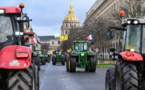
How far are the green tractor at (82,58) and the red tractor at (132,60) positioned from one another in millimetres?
14633

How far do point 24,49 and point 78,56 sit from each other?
58.8 ft

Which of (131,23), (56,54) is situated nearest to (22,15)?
(131,23)

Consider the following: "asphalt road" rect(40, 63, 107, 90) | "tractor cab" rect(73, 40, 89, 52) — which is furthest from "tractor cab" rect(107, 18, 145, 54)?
"tractor cab" rect(73, 40, 89, 52)

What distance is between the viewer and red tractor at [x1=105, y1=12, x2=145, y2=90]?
23.5 ft

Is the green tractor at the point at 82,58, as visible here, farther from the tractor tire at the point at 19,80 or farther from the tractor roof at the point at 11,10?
the tractor tire at the point at 19,80

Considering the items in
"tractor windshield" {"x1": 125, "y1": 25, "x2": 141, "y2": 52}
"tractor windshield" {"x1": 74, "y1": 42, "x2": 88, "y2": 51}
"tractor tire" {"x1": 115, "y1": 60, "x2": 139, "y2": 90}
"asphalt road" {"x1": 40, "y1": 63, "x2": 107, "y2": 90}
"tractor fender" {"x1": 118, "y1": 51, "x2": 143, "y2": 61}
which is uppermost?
"tractor windshield" {"x1": 125, "y1": 25, "x2": 141, "y2": 52}

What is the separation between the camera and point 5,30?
724 centimetres

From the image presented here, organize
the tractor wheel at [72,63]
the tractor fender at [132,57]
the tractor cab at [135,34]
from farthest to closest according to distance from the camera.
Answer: the tractor wheel at [72,63], the tractor cab at [135,34], the tractor fender at [132,57]

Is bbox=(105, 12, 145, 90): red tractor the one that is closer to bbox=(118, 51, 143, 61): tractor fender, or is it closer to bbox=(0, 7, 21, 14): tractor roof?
bbox=(118, 51, 143, 61): tractor fender

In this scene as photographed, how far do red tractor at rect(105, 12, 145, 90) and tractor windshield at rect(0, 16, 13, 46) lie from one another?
2459mm

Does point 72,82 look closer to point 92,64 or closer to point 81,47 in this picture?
point 92,64

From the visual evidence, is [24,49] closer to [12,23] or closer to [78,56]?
[12,23]

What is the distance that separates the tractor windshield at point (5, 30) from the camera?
7168 millimetres

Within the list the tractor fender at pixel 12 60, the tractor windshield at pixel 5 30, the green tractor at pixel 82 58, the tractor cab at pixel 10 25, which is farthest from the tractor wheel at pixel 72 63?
the tractor fender at pixel 12 60
